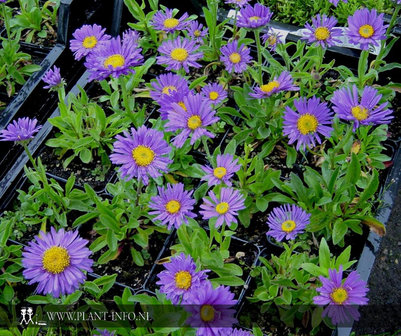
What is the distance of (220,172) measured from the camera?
2.04 meters

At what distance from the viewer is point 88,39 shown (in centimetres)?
259

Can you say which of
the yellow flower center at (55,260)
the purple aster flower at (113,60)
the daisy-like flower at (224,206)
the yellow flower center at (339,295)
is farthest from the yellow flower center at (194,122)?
the yellow flower center at (339,295)

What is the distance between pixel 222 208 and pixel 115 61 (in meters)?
0.69

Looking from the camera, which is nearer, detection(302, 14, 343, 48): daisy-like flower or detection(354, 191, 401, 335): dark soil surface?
detection(302, 14, 343, 48): daisy-like flower

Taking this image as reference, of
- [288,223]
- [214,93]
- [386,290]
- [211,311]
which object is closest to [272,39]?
[214,93]

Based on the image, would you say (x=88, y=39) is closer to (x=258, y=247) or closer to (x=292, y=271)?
(x=258, y=247)

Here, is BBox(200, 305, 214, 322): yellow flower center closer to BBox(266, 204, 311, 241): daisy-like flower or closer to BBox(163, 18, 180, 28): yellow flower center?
BBox(266, 204, 311, 241): daisy-like flower

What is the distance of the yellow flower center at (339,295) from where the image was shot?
5.89 feet

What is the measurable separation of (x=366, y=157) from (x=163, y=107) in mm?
885

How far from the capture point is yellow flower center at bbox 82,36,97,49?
257 centimetres

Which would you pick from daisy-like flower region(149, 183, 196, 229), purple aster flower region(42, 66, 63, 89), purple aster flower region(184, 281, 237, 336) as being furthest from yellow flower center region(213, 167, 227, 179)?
purple aster flower region(42, 66, 63, 89)

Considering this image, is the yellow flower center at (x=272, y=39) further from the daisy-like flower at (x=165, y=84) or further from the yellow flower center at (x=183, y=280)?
the yellow flower center at (x=183, y=280)

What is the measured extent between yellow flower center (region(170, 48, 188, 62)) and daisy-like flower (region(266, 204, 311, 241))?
78cm

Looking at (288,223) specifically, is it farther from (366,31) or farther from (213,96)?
(366,31)
